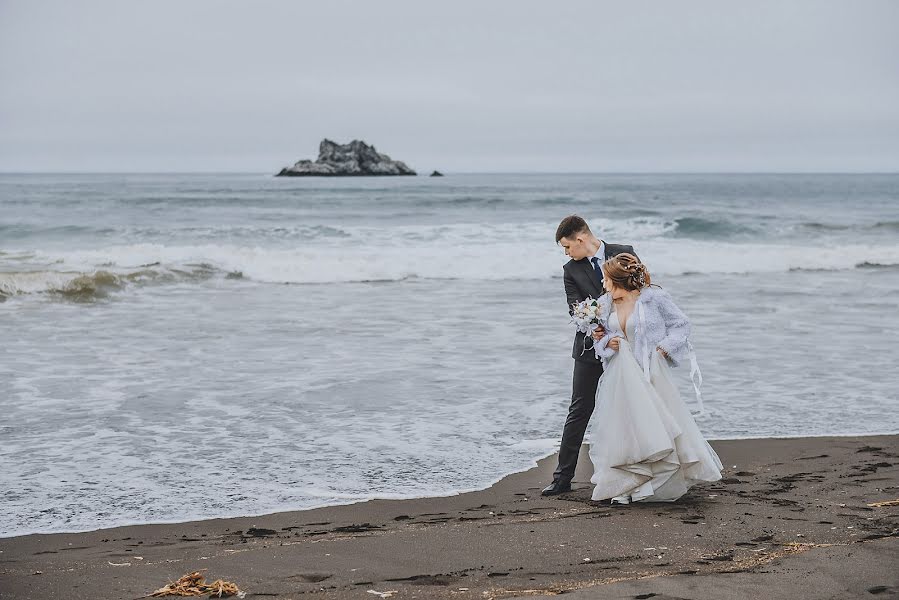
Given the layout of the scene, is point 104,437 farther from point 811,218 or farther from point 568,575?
point 811,218

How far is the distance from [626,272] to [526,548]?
171 cm

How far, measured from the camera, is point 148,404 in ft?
27.0

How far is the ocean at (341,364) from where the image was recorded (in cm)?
618

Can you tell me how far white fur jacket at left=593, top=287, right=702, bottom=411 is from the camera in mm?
5270

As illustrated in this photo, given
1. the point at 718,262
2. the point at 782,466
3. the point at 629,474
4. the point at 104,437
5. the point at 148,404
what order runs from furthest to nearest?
the point at 718,262
the point at 148,404
the point at 104,437
the point at 782,466
the point at 629,474

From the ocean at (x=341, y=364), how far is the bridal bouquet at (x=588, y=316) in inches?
55.9

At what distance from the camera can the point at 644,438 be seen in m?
5.15

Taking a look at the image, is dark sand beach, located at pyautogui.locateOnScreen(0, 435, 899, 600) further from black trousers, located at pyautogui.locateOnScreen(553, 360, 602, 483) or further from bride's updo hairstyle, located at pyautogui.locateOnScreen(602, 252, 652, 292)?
bride's updo hairstyle, located at pyautogui.locateOnScreen(602, 252, 652, 292)

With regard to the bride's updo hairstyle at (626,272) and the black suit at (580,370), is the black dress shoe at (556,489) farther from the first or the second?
the bride's updo hairstyle at (626,272)

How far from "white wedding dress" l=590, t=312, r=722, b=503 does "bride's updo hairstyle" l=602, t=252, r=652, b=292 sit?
0.20 metres

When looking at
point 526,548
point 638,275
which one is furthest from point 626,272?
point 526,548

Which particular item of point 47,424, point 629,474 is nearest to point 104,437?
point 47,424

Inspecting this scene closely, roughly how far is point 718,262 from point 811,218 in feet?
59.9
